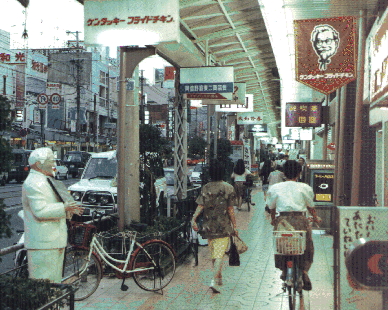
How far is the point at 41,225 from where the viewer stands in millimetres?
4613

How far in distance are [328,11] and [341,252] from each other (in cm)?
659

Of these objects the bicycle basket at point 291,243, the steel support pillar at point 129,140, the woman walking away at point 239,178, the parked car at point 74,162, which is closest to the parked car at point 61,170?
the parked car at point 74,162

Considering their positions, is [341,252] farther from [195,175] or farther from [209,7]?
[195,175]

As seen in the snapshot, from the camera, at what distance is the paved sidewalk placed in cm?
632

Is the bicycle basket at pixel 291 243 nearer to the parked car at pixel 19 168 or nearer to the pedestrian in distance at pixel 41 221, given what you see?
the pedestrian in distance at pixel 41 221

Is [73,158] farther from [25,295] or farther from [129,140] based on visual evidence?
[25,295]

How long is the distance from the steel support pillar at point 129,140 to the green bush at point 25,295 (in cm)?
494

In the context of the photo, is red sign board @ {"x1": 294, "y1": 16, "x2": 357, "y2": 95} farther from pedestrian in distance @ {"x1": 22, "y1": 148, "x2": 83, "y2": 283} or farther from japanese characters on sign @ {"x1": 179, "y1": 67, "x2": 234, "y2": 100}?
pedestrian in distance @ {"x1": 22, "y1": 148, "x2": 83, "y2": 283}

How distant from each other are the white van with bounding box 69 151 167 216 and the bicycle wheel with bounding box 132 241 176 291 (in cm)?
266

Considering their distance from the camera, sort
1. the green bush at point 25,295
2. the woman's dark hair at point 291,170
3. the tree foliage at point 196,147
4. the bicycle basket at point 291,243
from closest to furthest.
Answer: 1. the green bush at point 25,295
2. the bicycle basket at point 291,243
3. the woman's dark hair at point 291,170
4. the tree foliage at point 196,147

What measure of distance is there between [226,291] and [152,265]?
1.16 meters

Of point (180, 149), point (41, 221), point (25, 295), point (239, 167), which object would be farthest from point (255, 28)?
point (25, 295)

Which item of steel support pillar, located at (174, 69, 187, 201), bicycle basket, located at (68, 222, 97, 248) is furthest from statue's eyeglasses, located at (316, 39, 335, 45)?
bicycle basket, located at (68, 222, 97, 248)

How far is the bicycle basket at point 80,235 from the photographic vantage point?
20.2 ft
